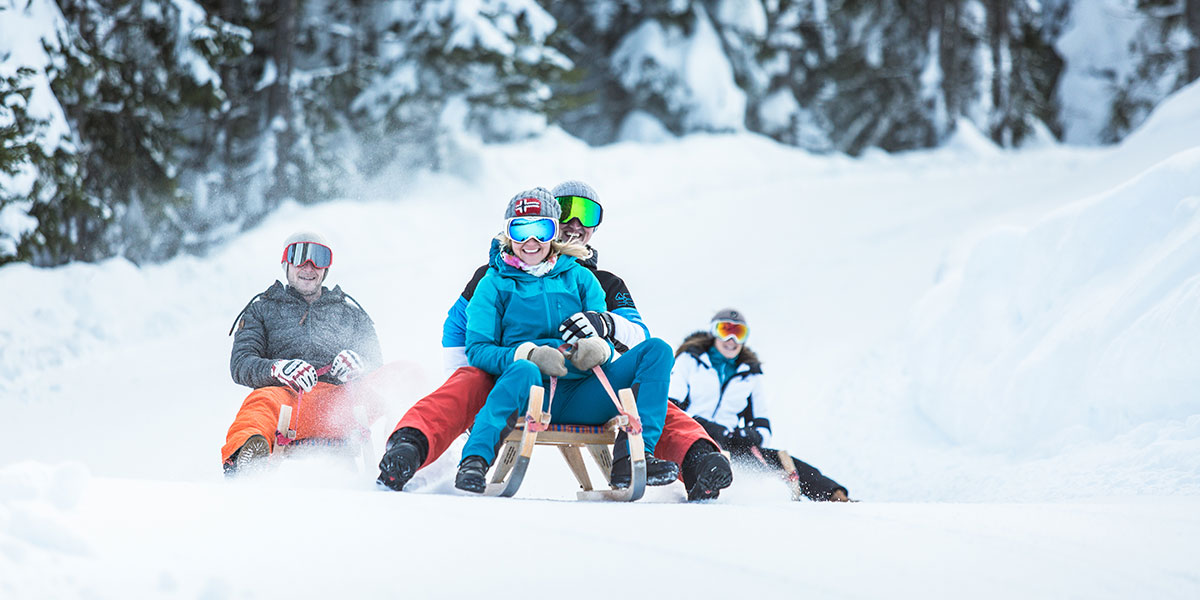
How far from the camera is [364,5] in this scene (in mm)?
17219

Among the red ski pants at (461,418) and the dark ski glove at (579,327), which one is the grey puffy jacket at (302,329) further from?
the dark ski glove at (579,327)

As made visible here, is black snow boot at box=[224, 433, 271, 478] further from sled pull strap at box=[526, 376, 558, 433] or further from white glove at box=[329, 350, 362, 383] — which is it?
sled pull strap at box=[526, 376, 558, 433]

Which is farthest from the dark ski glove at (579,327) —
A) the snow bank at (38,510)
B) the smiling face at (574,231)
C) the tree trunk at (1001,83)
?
the tree trunk at (1001,83)

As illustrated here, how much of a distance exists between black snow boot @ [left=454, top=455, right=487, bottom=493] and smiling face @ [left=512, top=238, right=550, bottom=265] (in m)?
0.82

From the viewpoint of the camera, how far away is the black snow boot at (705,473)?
3.60 m

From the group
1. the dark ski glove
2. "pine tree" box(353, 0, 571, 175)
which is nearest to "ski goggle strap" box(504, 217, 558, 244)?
the dark ski glove

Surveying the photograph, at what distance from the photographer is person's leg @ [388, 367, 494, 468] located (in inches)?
144

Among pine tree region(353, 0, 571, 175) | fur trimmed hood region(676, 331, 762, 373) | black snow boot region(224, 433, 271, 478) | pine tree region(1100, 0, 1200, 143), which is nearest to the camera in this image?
black snow boot region(224, 433, 271, 478)

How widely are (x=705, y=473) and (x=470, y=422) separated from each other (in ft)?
3.04

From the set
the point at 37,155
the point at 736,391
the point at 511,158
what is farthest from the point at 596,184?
the point at 736,391

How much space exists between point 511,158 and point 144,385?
351 inches

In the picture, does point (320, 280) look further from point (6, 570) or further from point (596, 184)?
point (596, 184)

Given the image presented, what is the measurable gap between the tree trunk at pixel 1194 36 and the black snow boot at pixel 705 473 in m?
19.2

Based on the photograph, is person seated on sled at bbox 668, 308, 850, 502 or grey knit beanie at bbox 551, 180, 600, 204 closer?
grey knit beanie at bbox 551, 180, 600, 204
